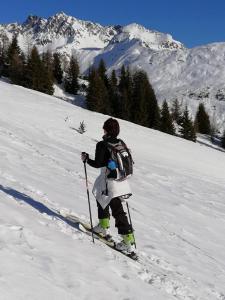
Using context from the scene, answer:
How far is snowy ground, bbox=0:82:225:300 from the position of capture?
720 centimetres

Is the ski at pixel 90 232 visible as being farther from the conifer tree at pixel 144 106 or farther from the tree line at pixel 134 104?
the conifer tree at pixel 144 106

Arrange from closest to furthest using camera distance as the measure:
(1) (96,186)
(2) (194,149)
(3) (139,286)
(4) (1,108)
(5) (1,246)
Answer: (5) (1,246)
(3) (139,286)
(1) (96,186)
(4) (1,108)
(2) (194,149)

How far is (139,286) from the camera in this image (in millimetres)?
8125

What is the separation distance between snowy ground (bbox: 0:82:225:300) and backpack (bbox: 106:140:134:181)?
1.44 metres

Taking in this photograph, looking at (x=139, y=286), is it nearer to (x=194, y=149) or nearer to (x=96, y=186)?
(x=96, y=186)

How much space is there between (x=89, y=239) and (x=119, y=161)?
1.65m

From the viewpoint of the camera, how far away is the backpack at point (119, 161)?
970cm

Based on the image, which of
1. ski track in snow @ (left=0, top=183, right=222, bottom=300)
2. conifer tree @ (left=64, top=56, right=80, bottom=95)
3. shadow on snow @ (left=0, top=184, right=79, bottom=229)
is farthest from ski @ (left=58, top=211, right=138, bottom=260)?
conifer tree @ (left=64, top=56, right=80, bottom=95)

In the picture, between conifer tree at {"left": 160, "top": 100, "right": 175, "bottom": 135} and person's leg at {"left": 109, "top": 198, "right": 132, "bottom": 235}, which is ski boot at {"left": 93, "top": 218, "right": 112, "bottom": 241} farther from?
conifer tree at {"left": 160, "top": 100, "right": 175, "bottom": 135}

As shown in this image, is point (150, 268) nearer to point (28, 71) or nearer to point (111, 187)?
point (111, 187)

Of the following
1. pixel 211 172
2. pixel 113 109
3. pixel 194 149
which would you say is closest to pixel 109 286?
pixel 211 172

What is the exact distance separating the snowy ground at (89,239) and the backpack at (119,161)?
144 cm

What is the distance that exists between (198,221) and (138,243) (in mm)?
6421

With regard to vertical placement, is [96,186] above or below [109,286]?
above
